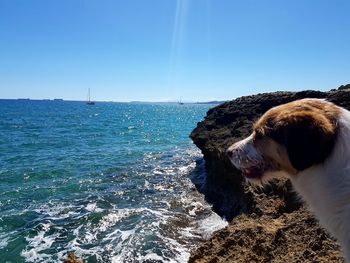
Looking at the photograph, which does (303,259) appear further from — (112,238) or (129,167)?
(129,167)

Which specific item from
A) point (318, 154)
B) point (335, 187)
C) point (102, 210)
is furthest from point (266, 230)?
point (102, 210)

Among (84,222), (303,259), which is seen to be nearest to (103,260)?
(84,222)

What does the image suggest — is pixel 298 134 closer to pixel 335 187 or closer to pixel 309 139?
pixel 309 139

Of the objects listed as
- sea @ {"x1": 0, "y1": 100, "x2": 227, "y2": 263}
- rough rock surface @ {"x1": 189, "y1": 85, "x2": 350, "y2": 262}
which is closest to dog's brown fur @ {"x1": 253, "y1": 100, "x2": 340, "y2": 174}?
rough rock surface @ {"x1": 189, "y1": 85, "x2": 350, "y2": 262}

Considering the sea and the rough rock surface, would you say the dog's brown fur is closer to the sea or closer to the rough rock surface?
the rough rock surface

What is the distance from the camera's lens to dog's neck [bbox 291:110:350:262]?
2896 millimetres

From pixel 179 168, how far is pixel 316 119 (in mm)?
18923

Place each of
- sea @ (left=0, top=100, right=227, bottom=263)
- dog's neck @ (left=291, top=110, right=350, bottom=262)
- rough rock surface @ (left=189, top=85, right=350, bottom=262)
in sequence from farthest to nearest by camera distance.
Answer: sea @ (left=0, top=100, right=227, bottom=263)
rough rock surface @ (left=189, top=85, right=350, bottom=262)
dog's neck @ (left=291, top=110, right=350, bottom=262)

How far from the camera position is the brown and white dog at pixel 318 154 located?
2.91 meters

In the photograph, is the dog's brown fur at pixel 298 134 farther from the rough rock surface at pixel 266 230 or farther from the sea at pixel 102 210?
the sea at pixel 102 210

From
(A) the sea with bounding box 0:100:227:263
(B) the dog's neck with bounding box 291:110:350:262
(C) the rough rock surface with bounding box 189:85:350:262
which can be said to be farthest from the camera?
(A) the sea with bounding box 0:100:227:263

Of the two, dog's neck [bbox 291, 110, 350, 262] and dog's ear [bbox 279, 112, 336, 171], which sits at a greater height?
dog's ear [bbox 279, 112, 336, 171]

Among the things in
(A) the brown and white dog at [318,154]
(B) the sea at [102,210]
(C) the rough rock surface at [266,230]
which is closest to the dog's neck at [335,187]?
(A) the brown and white dog at [318,154]

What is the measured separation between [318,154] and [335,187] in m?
0.30
